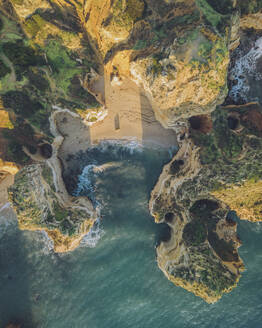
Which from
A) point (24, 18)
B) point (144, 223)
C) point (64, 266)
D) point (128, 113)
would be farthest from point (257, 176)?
point (24, 18)

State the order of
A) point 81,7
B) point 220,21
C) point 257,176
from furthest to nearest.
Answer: point 81,7 → point 257,176 → point 220,21

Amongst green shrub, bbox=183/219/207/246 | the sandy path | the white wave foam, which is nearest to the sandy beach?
the sandy path

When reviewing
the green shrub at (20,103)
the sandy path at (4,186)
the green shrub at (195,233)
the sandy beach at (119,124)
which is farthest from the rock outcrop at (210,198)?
the sandy path at (4,186)

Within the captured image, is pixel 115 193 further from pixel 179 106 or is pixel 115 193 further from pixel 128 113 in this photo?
pixel 179 106

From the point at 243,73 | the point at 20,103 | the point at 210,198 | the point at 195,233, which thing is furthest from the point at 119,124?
the point at 243,73

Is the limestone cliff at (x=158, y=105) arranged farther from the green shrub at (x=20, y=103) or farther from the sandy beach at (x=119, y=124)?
the sandy beach at (x=119, y=124)

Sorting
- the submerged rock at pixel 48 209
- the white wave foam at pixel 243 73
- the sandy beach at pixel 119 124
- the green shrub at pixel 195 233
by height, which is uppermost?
the white wave foam at pixel 243 73
